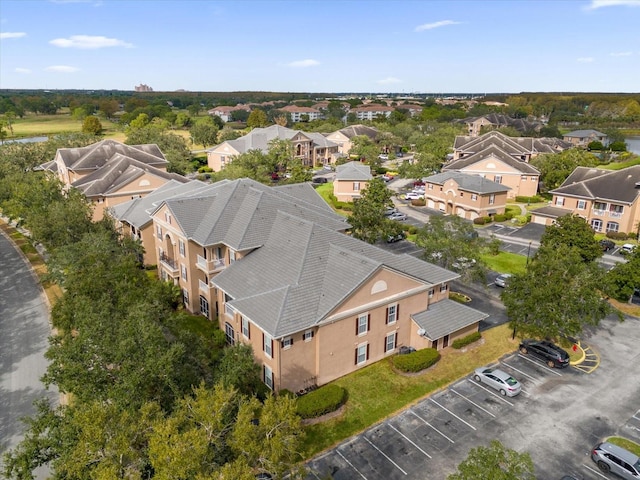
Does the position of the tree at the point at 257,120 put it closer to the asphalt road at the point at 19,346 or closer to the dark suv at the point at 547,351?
the asphalt road at the point at 19,346

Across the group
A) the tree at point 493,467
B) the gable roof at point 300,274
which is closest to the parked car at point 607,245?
the gable roof at point 300,274

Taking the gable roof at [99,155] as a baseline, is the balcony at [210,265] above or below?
below

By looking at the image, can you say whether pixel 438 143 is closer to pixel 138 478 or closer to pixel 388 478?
Result: pixel 388 478

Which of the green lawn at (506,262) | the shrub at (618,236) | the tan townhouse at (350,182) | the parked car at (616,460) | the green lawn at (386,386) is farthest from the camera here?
the tan townhouse at (350,182)

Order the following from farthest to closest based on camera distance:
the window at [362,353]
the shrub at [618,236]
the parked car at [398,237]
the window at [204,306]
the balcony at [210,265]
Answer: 1. the shrub at [618,236]
2. the parked car at [398,237]
3. the window at [204,306]
4. the balcony at [210,265]
5. the window at [362,353]

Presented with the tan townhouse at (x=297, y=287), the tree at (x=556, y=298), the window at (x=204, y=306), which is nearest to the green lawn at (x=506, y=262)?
the tree at (x=556, y=298)

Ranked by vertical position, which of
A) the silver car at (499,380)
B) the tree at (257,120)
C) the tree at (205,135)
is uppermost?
the tree at (257,120)

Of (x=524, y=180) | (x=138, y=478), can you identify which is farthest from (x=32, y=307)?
(x=524, y=180)

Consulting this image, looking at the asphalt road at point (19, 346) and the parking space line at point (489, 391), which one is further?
the parking space line at point (489, 391)

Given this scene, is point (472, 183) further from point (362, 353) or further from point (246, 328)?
point (246, 328)
